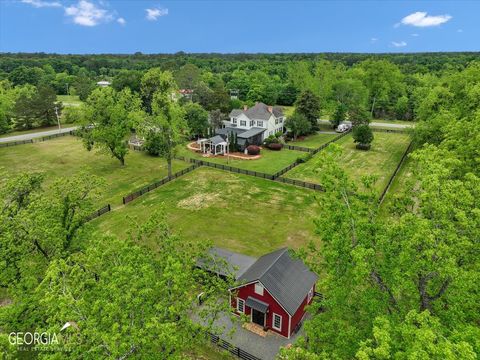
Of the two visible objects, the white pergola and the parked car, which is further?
the parked car

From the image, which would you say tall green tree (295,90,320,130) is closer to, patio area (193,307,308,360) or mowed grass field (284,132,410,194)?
mowed grass field (284,132,410,194)

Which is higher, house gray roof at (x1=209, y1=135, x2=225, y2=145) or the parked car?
the parked car

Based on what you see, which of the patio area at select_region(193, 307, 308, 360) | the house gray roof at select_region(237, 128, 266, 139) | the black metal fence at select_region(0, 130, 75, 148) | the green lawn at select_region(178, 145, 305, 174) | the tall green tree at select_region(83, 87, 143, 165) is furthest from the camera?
the house gray roof at select_region(237, 128, 266, 139)

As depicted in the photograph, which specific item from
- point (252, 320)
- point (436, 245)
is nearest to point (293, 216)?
point (252, 320)

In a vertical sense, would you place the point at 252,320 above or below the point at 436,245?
below

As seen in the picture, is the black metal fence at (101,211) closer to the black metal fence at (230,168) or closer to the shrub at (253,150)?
the black metal fence at (230,168)

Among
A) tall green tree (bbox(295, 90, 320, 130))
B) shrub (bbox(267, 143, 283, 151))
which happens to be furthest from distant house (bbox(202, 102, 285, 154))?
tall green tree (bbox(295, 90, 320, 130))

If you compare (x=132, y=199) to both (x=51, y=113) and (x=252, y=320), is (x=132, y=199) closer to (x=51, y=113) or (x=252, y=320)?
(x=252, y=320)
